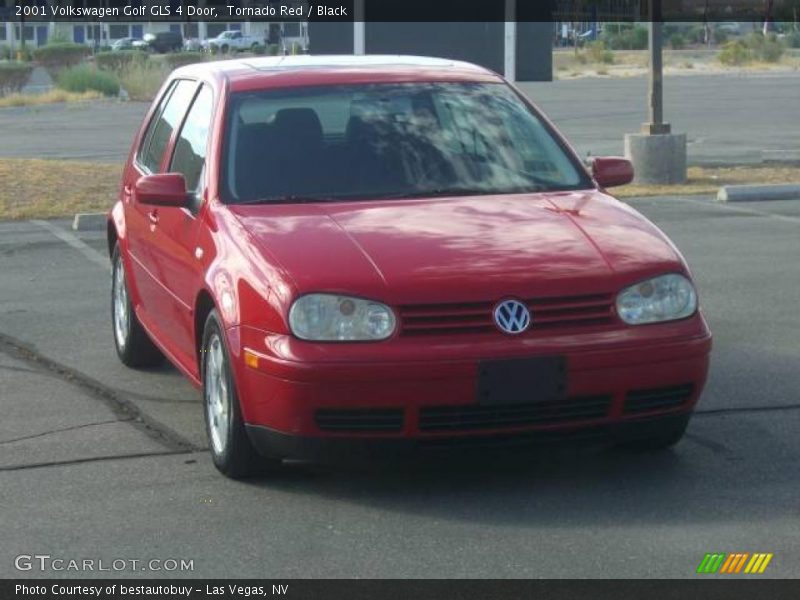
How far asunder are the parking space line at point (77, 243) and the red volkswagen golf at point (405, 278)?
17.5ft

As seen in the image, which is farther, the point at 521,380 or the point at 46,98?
the point at 46,98

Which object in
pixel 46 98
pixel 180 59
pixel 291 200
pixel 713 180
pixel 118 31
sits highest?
pixel 291 200

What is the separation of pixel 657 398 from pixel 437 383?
935mm

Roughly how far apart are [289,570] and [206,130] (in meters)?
2.85

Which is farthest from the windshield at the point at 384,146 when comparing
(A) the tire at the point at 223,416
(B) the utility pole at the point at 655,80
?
(B) the utility pole at the point at 655,80

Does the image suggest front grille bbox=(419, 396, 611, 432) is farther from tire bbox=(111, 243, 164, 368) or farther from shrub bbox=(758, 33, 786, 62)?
shrub bbox=(758, 33, 786, 62)

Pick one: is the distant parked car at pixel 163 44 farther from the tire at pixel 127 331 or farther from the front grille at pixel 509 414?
the front grille at pixel 509 414

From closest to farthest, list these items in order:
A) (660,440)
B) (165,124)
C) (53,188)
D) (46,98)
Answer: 1. (660,440)
2. (165,124)
3. (53,188)
4. (46,98)

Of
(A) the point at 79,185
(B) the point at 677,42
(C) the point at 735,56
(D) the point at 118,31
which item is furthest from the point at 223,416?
(D) the point at 118,31

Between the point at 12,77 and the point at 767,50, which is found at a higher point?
the point at 12,77

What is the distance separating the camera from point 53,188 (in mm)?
17875

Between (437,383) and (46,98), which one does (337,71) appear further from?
(46,98)

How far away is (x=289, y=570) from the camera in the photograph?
531 cm

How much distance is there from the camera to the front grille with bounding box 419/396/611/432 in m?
5.96
